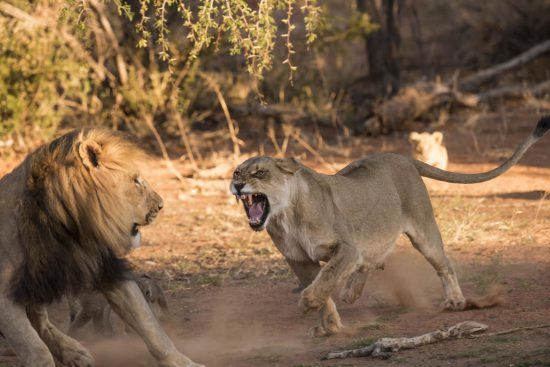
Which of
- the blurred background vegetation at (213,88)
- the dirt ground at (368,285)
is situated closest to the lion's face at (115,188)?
the dirt ground at (368,285)

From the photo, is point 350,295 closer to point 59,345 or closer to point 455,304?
point 455,304

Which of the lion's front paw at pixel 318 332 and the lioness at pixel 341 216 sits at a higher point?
the lioness at pixel 341 216

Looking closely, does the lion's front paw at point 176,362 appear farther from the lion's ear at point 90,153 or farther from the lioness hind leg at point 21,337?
the lion's ear at point 90,153

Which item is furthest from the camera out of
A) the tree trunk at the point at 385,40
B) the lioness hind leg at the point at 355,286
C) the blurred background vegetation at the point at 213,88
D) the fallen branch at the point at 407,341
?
the tree trunk at the point at 385,40

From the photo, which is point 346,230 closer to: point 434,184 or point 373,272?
point 373,272

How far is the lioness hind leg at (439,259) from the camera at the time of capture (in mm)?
5742

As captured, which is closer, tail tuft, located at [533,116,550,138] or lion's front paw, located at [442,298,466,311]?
tail tuft, located at [533,116,550,138]

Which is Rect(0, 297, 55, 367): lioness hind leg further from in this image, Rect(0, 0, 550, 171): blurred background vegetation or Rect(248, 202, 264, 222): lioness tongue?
Rect(0, 0, 550, 171): blurred background vegetation

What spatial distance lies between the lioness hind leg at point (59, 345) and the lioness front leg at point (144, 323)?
0.34m

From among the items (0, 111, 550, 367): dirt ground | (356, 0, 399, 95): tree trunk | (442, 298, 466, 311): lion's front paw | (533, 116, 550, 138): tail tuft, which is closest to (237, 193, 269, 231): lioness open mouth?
(0, 111, 550, 367): dirt ground

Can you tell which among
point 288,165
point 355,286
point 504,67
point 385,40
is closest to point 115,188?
point 288,165

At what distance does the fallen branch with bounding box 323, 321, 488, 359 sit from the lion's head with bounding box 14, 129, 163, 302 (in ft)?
3.79

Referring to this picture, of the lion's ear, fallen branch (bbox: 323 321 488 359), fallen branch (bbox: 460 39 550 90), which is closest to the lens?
the lion's ear

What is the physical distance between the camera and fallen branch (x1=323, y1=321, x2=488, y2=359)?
4.54 metres
